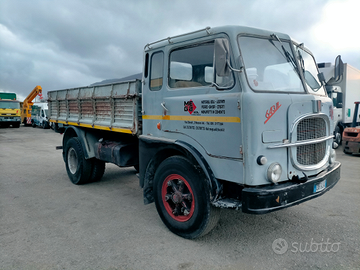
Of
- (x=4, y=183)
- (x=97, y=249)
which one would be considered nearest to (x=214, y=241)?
(x=97, y=249)

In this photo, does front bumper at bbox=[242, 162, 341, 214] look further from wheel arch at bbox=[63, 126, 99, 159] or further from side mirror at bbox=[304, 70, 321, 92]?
wheel arch at bbox=[63, 126, 99, 159]

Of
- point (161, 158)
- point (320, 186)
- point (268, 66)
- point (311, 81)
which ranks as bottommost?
point (320, 186)

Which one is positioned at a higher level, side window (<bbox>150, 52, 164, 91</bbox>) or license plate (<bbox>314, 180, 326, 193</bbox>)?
side window (<bbox>150, 52, 164, 91</bbox>)

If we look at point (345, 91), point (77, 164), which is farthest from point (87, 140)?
point (345, 91)

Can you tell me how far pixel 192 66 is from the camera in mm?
3816

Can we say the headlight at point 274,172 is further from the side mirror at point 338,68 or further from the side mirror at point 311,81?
the side mirror at point 338,68

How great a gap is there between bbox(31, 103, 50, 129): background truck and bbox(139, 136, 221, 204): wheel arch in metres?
23.2

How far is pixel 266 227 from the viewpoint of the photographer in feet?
13.5

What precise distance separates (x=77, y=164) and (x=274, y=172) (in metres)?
4.59

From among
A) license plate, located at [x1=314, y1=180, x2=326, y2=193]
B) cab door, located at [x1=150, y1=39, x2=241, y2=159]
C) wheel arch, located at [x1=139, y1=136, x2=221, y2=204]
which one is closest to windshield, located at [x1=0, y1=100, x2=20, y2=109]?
wheel arch, located at [x1=139, y1=136, x2=221, y2=204]

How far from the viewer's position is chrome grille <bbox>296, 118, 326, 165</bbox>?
136 inches

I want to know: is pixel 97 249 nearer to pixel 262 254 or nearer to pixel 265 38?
pixel 262 254

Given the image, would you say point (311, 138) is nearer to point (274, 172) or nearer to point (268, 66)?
point (274, 172)

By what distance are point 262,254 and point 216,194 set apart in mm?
867
